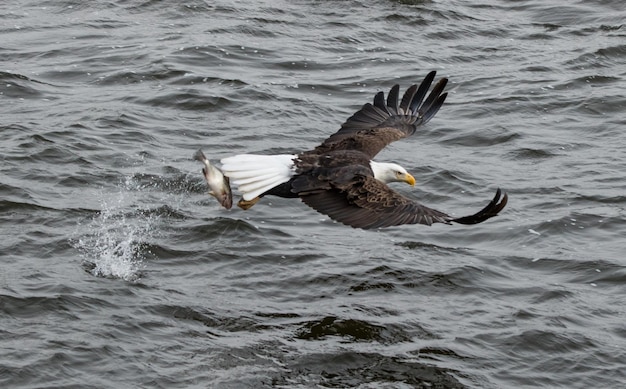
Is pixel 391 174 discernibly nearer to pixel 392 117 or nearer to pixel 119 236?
pixel 392 117

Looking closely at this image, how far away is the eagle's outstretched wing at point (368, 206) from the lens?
774cm

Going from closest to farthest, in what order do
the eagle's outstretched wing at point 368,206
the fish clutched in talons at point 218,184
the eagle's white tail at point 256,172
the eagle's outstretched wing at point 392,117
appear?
the eagle's outstretched wing at point 368,206 → the eagle's white tail at point 256,172 → the fish clutched in talons at point 218,184 → the eagle's outstretched wing at point 392,117

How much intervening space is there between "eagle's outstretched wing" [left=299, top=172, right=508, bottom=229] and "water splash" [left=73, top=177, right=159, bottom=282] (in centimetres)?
161

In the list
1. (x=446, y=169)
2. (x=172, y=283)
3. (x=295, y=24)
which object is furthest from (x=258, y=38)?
(x=172, y=283)

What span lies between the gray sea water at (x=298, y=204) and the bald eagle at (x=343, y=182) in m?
0.85

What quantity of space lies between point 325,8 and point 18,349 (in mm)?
8849

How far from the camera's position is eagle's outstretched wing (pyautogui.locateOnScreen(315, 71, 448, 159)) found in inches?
364

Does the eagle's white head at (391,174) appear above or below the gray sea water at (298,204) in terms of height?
above

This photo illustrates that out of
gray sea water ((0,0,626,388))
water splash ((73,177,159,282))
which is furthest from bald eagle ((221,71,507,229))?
water splash ((73,177,159,282))

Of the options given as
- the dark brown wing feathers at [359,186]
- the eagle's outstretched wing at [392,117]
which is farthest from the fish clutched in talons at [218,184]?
the eagle's outstretched wing at [392,117]

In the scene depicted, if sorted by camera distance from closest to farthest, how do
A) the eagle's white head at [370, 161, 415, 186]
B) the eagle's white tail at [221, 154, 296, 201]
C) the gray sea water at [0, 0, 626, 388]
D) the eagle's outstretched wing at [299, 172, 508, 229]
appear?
the eagle's outstretched wing at [299, 172, 508, 229] → the gray sea water at [0, 0, 626, 388] → the eagle's white tail at [221, 154, 296, 201] → the eagle's white head at [370, 161, 415, 186]

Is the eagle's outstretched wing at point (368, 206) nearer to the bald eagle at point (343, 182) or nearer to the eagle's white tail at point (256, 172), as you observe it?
the bald eagle at point (343, 182)

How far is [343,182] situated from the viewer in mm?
8109

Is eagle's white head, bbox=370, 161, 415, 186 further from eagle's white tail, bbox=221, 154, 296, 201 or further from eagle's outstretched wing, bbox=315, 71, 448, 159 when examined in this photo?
eagle's white tail, bbox=221, 154, 296, 201
